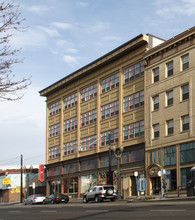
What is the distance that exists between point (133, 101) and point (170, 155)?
9846 mm

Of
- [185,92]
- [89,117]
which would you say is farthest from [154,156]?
[89,117]

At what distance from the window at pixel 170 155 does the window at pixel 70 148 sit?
2155cm

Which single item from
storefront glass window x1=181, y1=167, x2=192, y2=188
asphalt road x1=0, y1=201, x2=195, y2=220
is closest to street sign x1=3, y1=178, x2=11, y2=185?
storefront glass window x1=181, y1=167, x2=192, y2=188

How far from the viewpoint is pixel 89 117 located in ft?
210

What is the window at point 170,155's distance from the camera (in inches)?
1854

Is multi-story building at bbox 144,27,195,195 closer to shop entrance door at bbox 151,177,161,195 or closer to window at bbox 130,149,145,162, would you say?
shop entrance door at bbox 151,177,161,195

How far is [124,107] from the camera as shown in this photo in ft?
185

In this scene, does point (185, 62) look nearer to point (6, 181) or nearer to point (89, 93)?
point (89, 93)

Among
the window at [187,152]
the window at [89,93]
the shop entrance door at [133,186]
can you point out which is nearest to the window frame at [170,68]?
the window at [187,152]

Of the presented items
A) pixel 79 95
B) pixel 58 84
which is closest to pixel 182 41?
pixel 79 95

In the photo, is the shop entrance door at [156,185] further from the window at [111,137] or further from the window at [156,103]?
the window at [111,137]

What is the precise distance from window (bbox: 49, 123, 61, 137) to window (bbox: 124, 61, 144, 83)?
20215 mm

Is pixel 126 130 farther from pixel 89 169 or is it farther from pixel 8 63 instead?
pixel 8 63

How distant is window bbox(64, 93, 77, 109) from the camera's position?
6869cm
